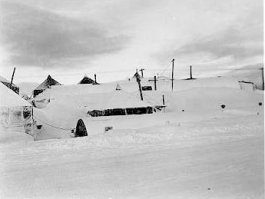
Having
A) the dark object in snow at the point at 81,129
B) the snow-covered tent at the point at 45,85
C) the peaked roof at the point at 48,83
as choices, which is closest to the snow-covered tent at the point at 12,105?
the dark object in snow at the point at 81,129

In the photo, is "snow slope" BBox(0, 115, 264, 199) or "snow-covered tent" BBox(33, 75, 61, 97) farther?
"snow-covered tent" BBox(33, 75, 61, 97)

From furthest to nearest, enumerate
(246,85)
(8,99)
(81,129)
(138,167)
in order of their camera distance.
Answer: (246,85)
(81,129)
(8,99)
(138,167)

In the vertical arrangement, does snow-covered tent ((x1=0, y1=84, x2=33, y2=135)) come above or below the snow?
above

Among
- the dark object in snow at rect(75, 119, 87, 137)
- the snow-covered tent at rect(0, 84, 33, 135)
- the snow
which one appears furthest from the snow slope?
the snow-covered tent at rect(0, 84, 33, 135)

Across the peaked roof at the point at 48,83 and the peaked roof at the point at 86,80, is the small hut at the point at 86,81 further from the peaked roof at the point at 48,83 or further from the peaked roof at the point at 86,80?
the peaked roof at the point at 48,83

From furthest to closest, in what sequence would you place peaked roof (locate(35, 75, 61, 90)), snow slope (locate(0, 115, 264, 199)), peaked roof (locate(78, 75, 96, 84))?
1. peaked roof (locate(78, 75, 96, 84))
2. peaked roof (locate(35, 75, 61, 90))
3. snow slope (locate(0, 115, 264, 199))

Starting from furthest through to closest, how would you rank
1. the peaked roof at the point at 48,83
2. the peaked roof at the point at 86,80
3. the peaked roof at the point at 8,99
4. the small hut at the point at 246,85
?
1. the small hut at the point at 246,85
2. the peaked roof at the point at 86,80
3. the peaked roof at the point at 48,83
4. the peaked roof at the point at 8,99

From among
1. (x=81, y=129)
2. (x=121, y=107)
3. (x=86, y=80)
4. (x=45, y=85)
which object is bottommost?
(x=81, y=129)

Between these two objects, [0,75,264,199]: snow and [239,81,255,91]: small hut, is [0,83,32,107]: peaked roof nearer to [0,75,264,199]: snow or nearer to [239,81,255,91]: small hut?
[0,75,264,199]: snow

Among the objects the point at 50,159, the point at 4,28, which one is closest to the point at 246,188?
the point at 50,159

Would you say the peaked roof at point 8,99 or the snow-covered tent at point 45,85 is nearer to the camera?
the peaked roof at point 8,99

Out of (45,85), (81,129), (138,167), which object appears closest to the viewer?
(138,167)

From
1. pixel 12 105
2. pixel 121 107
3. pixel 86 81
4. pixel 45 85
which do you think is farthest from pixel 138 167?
pixel 86 81

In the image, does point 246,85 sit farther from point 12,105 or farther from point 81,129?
point 12,105
